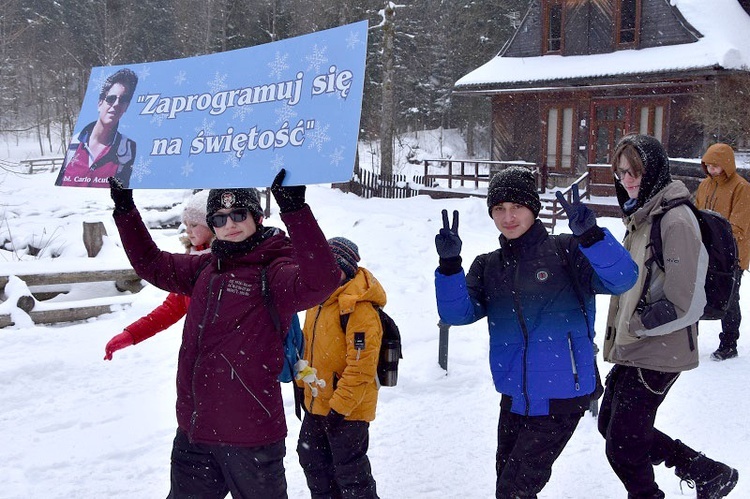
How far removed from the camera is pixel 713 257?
3156mm

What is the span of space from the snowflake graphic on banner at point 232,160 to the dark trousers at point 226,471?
3.72ft

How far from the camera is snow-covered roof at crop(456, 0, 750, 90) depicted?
59.3 ft

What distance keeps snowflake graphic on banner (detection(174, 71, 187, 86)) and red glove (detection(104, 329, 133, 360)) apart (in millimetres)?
1244

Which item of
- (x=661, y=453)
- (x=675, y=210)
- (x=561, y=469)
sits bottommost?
(x=561, y=469)

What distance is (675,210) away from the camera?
300cm

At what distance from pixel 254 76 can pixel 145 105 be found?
606mm

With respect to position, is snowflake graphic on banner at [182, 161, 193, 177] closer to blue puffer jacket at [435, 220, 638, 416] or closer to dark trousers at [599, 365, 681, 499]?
blue puffer jacket at [435, 220, 638, 416]

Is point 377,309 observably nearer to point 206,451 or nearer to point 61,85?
point 206,451

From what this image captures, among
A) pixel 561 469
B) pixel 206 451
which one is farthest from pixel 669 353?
pixel 206 451

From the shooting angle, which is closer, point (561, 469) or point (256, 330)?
point (256, 330)

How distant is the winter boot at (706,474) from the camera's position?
3.26 meters

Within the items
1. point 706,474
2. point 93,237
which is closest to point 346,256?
point 706,474

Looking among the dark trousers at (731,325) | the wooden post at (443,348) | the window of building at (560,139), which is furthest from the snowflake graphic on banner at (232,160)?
the window of building at (560,139)

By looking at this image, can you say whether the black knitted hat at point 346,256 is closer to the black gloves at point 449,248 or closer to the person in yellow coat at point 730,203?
the black gloves at point 449,248
